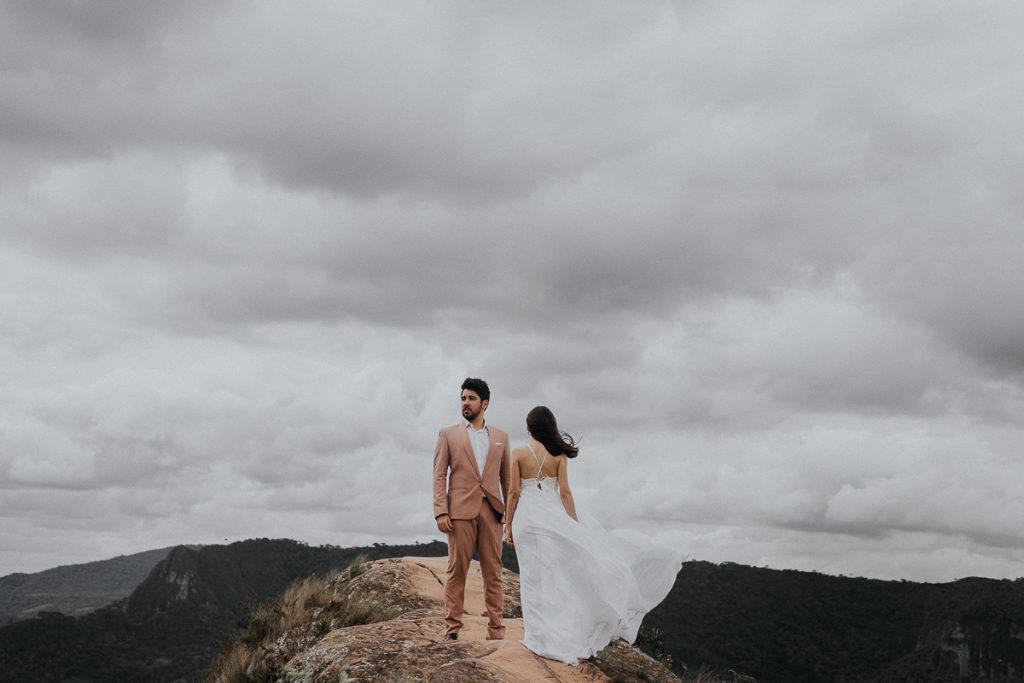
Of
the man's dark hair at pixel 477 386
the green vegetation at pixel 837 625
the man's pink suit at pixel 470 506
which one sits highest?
the man's dark hair at pixel 477 386

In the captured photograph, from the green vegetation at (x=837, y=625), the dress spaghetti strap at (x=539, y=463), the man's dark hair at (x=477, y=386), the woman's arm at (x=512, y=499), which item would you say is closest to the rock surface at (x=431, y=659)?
the woman's arm at (x=512, y=499)

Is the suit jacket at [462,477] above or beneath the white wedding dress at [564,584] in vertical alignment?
above

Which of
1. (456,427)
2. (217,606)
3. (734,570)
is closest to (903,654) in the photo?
(734,570)

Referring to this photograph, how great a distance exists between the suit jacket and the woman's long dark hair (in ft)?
1.89

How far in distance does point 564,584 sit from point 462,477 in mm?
1747

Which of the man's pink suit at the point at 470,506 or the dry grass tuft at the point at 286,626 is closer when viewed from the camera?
the man's pink suit at the point at 470,506

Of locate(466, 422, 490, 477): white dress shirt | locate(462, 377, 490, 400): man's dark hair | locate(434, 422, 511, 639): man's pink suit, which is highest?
locate(462, 377, 490, 400): man's dark hair

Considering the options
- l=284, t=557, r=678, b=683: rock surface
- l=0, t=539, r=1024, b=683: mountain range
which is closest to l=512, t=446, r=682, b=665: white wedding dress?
l=284, t=557, r=678, b=683: rock surface

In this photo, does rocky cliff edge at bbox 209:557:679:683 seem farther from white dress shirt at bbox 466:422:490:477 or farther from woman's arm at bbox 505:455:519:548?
white dress shirt at bbox 466:422:490:477

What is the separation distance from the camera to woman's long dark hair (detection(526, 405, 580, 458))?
10.1 metres

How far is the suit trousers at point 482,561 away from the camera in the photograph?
10.4 m

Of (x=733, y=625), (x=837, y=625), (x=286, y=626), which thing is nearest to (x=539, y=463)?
(x=286, y=626)

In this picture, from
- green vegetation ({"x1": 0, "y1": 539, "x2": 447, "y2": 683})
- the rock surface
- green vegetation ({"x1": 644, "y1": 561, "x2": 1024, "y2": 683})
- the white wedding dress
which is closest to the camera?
the rock surface

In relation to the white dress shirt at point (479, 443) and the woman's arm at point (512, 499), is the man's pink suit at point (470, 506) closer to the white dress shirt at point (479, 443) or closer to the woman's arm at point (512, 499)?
the white dress shirt at point (479, 443)
